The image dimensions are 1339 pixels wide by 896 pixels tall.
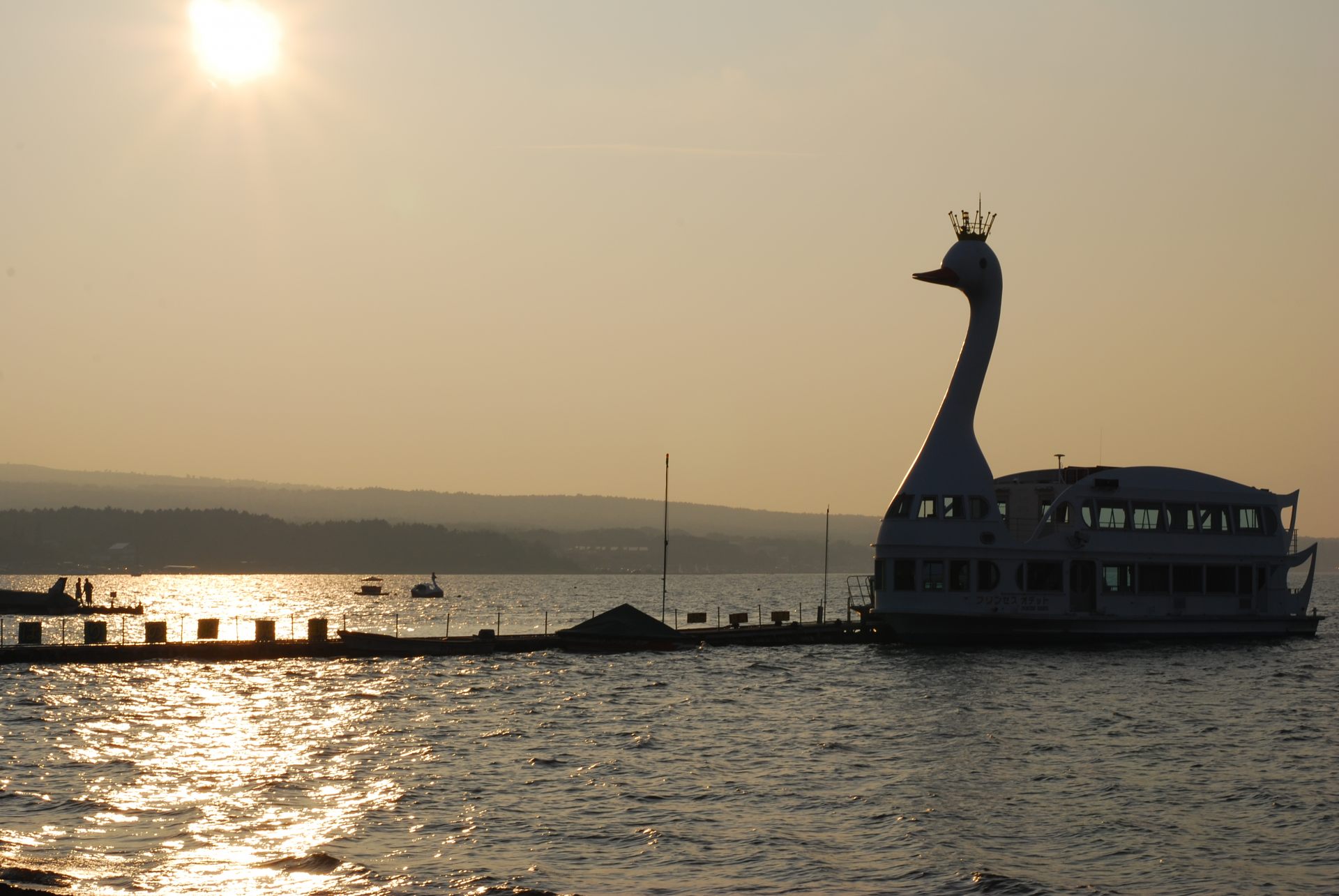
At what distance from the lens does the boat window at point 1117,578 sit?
7188cm

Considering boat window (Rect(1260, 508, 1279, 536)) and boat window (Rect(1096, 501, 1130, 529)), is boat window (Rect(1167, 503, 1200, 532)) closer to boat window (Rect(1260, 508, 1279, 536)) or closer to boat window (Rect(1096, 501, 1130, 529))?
boat window (Rect(1096, 501, 1130, 529))

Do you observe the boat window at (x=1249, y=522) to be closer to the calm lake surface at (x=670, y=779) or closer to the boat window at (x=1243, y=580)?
the boat window at (x=1243, y=580)

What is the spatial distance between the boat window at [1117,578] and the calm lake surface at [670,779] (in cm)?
693

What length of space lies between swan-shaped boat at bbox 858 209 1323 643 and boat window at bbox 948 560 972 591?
65 mm

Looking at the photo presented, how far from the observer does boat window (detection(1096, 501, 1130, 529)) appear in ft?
237

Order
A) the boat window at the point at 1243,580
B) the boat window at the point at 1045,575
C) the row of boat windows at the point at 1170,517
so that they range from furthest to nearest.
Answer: the boat window at the point at 1243,580 → the row of boat windows at the point at 1170,517 → the boat window at the point at 1045,575

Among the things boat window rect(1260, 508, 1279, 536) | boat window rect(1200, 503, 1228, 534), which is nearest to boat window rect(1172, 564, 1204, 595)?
boat window rect(1200, 503, 1228, 534)

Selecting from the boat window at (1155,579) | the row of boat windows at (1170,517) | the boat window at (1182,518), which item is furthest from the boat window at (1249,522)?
the boat window at (1155,579)

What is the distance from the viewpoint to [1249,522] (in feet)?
255

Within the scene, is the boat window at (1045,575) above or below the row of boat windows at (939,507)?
below

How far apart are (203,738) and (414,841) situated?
15719mm

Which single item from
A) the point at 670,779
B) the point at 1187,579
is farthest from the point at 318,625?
the point at 1187,579

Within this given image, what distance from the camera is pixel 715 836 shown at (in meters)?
30.0

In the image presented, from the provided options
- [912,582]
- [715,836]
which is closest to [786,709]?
[912,582]
